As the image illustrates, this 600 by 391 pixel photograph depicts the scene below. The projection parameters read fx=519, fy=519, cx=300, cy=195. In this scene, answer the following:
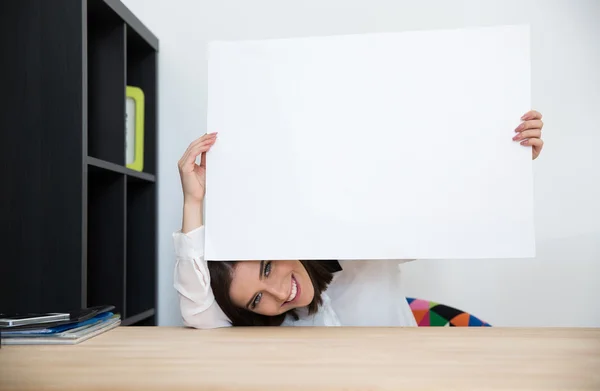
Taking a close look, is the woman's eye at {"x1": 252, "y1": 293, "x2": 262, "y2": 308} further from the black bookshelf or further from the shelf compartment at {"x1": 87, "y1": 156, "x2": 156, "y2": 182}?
the shelf compartment at {"x1": 87, "y1": 156, "x2": 156, "y2": 182}

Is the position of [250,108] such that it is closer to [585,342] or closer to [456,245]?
[456,245]

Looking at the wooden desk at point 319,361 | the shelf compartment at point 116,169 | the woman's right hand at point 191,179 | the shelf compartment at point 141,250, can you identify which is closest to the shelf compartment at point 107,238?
the shelf compartment at point 116,169

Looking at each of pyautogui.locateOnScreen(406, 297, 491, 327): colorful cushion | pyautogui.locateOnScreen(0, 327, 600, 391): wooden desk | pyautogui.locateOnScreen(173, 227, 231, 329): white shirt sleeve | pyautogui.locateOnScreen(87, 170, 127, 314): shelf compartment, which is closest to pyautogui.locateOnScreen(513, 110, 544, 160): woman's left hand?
pyautogui.locateOnScreen(0, 327, 600, 391): wooden desk

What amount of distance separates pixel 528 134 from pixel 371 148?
236mm

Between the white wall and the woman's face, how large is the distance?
0.77 meters

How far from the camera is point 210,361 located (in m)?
0.56

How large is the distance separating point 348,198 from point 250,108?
0.22 m

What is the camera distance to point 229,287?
104 cm

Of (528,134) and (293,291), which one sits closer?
(528,134)

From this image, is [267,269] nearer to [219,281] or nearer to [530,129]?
[219,281]

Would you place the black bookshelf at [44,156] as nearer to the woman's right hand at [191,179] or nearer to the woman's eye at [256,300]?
the woman's right hand at [191,179]

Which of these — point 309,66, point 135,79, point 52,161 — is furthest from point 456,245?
point 135,79

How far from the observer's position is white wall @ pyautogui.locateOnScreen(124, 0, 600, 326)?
1682 mm

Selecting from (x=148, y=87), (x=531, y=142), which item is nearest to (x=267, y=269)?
(x=531, y=142)
